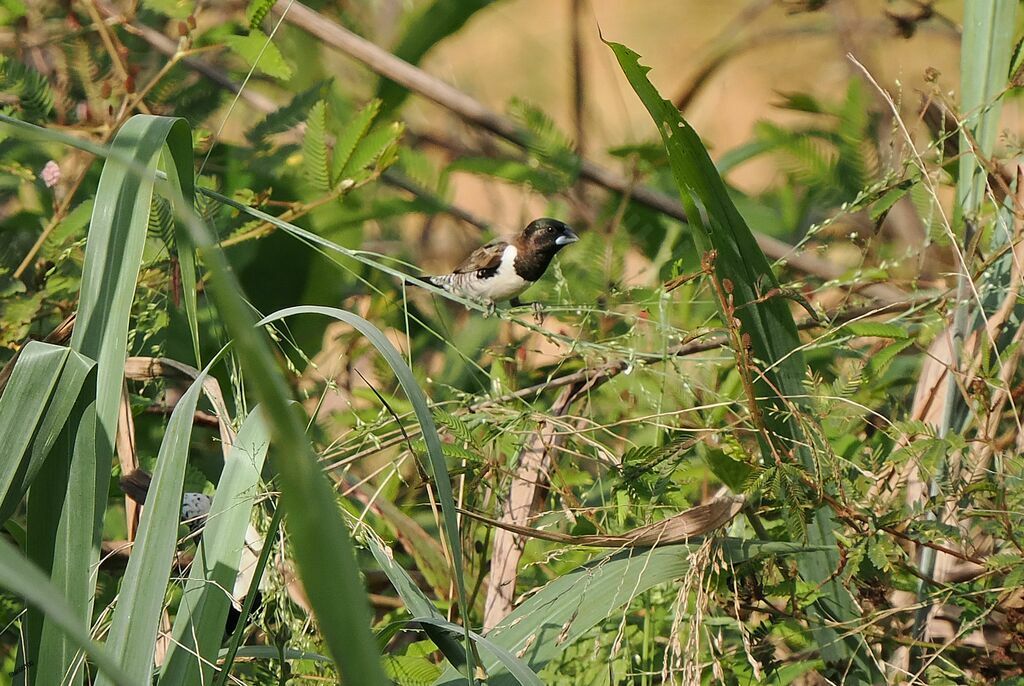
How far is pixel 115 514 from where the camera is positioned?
8.64ft

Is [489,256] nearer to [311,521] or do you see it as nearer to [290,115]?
[290,115]

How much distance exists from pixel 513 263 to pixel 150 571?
2.16 m

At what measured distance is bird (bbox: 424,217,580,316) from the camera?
124 inches

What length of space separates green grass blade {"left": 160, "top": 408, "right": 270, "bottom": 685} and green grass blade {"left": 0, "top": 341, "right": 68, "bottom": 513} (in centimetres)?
23

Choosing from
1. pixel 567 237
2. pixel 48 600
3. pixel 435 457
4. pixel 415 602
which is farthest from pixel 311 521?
pixel 567 237

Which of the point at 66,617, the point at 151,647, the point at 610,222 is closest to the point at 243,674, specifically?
the point at 151,647

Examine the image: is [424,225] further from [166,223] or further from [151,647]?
[151,647]

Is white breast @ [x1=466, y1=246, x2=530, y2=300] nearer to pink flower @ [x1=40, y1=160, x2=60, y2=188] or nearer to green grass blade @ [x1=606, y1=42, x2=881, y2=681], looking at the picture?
pink flower @ [x1=40, y1=160, x2=60, y2=188]

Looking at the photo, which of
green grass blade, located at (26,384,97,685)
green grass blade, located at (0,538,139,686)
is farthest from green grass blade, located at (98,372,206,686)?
green grass blade, located at (0,538,139,686)

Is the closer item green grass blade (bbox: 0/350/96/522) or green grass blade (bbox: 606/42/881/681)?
green grass blade (bbox: 0/350/96/522)

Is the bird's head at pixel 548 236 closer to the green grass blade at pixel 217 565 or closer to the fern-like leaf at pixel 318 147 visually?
the fern-like leaf at pixel 318 147

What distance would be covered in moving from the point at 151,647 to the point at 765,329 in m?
1.03

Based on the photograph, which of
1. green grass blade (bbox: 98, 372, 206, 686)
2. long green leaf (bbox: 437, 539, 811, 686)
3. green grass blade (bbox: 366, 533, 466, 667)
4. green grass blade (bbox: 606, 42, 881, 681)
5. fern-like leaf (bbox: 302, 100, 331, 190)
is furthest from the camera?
fern-like leaf (bbox: 302, 100, 331, 190)

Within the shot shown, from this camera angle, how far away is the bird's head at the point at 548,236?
10.2 feet
